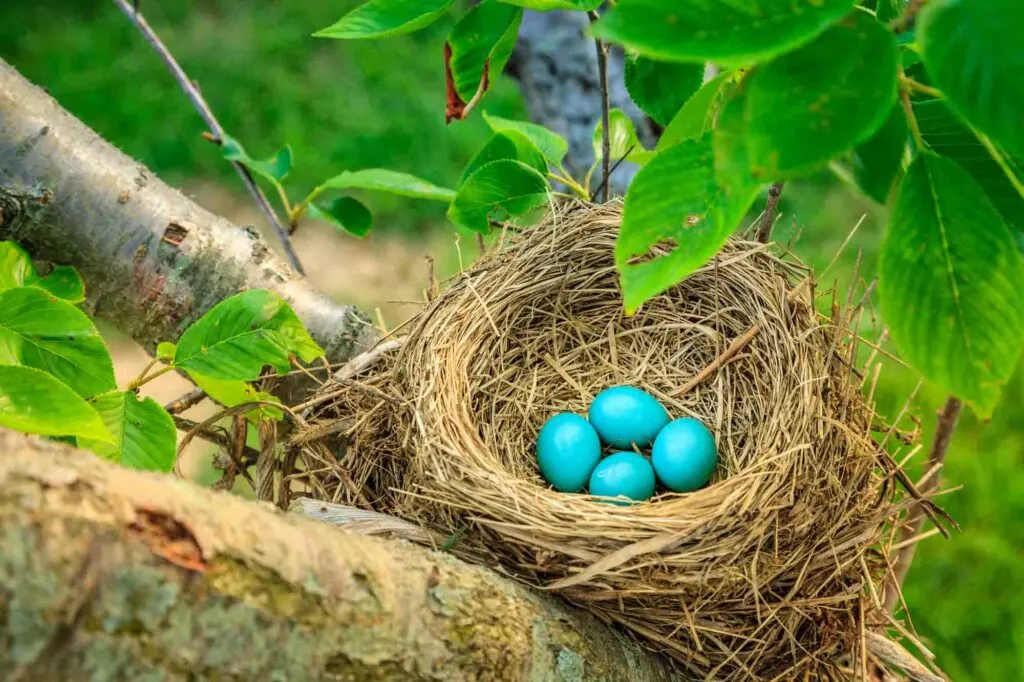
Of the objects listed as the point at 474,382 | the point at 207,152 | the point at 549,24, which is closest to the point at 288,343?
the point at 474,382

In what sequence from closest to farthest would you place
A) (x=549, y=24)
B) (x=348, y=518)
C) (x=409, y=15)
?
(x=409, y=15)
(x=348, y=518)
(x=549, y=24)

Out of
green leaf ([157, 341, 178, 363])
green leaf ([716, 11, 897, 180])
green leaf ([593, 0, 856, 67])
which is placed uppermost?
green leaf ([593, 0, 856, 67])

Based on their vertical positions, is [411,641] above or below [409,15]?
below

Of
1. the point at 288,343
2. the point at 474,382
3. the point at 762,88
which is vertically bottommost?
the point at 474,382

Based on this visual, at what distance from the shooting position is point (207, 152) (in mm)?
3271

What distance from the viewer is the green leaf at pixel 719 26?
0.41 metres

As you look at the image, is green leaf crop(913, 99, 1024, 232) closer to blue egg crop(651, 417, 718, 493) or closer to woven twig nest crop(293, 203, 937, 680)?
woven twig nest crop(293, 203, 937, 680)

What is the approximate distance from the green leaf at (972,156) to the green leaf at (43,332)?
0.64m

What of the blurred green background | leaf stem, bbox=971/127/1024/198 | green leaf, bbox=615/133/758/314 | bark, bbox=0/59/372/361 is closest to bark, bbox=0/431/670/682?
green leaf, bbox=615/133/758/314

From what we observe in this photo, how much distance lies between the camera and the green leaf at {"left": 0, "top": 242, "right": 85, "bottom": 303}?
907 mm

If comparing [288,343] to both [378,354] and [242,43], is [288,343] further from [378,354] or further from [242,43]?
[242,43]

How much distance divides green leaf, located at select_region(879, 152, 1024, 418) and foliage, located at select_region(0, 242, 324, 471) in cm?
52

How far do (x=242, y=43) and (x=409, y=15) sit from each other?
3.28 m

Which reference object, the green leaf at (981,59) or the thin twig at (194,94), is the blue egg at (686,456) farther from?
the green leaf at (981,59)
